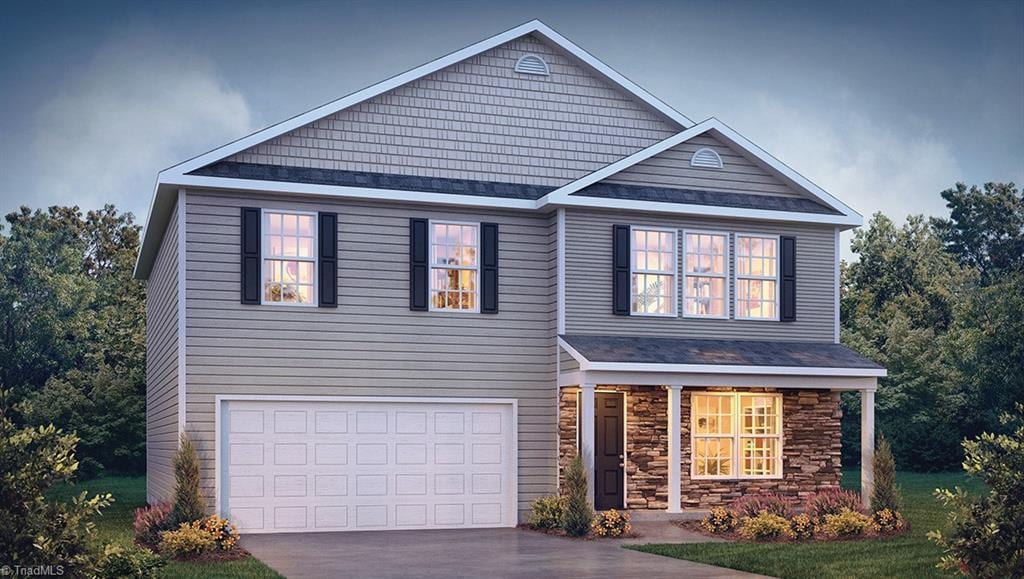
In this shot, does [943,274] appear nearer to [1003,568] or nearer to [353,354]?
[353,354]

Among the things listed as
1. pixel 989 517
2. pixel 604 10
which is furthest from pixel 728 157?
pixel 604 10

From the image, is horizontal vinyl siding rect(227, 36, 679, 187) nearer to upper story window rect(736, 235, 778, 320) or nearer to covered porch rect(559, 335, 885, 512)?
upper story window rect(736, 235, 778, 320)

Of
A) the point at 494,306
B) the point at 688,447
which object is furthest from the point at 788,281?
the point at 494,306

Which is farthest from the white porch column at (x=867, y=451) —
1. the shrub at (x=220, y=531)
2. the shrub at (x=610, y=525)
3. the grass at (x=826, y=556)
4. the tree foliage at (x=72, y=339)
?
the tree foliage at (x=72, y=339)

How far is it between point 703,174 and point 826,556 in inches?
312

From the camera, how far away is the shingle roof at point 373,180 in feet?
61.5

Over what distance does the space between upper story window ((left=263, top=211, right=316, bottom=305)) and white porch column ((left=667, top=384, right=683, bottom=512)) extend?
5994mm

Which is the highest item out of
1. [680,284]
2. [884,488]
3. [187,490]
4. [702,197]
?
[702,197]

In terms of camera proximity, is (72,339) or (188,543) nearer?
(188,543)

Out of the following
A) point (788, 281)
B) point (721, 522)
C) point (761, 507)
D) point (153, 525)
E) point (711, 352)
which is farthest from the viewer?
point (788, 281)

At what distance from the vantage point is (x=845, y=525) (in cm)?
1770

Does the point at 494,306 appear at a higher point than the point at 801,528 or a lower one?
higher

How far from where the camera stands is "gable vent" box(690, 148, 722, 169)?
21.1 m

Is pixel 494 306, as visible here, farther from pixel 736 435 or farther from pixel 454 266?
pixel 736 435
